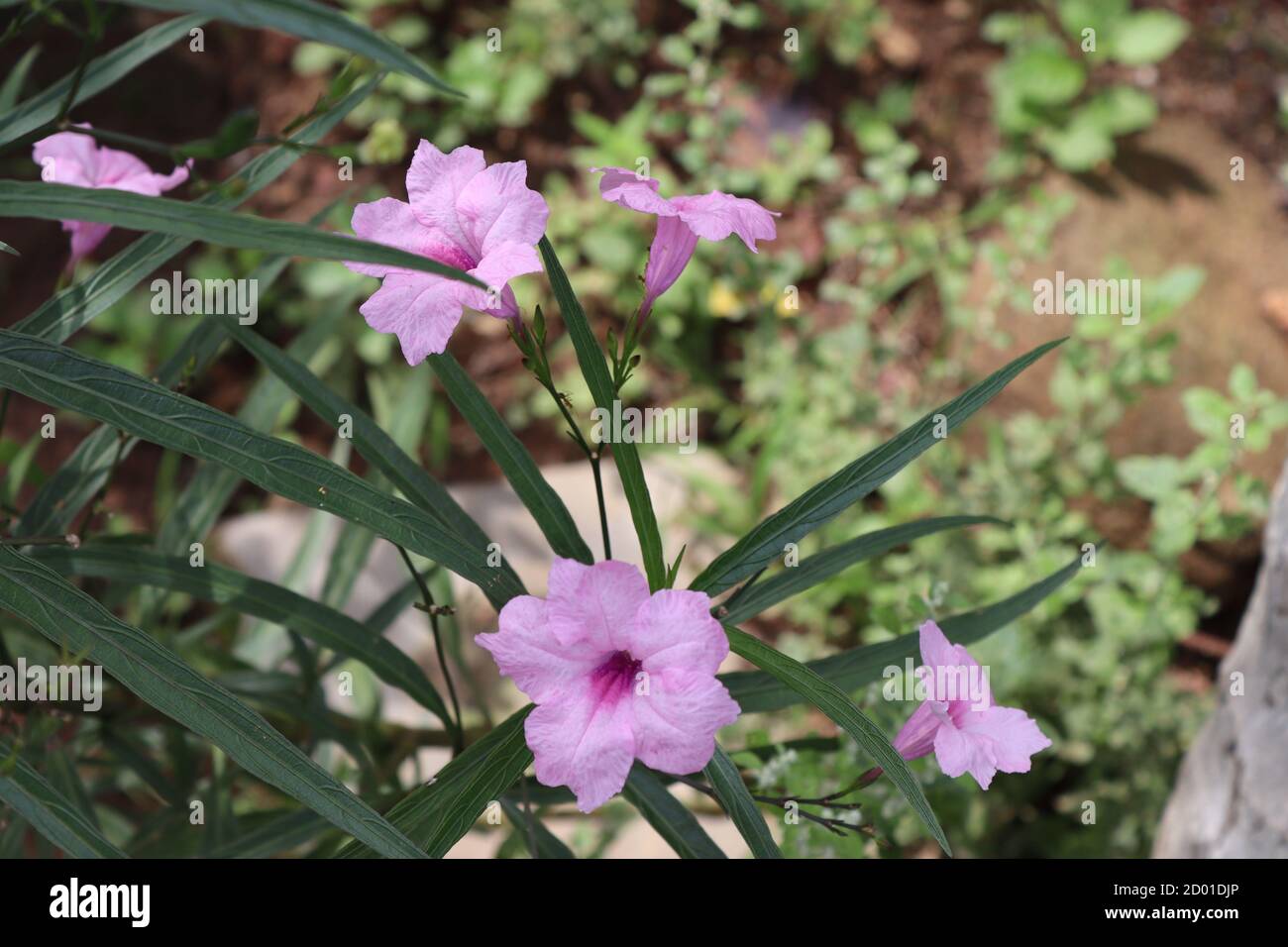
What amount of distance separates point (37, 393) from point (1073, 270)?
2.26 m

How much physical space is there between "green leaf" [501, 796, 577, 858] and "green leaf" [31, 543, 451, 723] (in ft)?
0.52

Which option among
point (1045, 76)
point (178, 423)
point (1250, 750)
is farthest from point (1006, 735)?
point (1045, 76)

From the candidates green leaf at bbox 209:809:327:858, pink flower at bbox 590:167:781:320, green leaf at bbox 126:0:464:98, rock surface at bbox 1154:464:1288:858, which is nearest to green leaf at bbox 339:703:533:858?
green leaf at bbox 209:809:327:858

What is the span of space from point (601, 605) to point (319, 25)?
413 millimetres

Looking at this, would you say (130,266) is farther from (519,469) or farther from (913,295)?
(913,295)

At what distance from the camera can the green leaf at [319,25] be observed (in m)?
0.68

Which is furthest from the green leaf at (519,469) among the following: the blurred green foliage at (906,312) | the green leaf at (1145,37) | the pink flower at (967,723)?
the green leaf at (1145,37)

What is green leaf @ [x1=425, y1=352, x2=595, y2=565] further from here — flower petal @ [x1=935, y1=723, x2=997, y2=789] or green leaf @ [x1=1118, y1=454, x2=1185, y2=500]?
green leaf @ [x1=1118, y1=454, x2=1185, y2=500]

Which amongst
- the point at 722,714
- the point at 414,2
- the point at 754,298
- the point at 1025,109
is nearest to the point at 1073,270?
the point at 1025,109

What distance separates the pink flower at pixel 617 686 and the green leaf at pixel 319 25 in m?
0.33

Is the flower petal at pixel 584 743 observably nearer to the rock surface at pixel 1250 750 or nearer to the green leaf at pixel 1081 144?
the rock surface at pixel 1250 750

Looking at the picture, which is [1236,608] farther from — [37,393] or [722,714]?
[37,393]

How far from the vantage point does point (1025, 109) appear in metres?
2.64

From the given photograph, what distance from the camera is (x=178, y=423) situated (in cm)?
80
